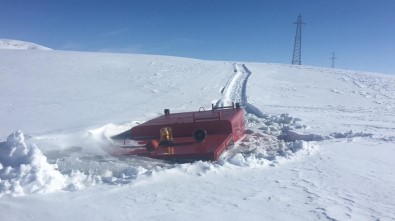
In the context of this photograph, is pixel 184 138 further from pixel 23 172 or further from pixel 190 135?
pixel 23 172

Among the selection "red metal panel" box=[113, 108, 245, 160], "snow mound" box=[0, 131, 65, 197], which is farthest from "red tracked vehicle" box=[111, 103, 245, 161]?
"snow mound" box=[0, 131, 65, 197]

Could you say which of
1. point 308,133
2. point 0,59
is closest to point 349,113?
point 308,133

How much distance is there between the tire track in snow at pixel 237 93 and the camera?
35.6 feet

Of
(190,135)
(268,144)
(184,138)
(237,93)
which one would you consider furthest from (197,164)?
(237,93)

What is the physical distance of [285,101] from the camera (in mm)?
12727

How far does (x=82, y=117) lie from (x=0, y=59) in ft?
44.2

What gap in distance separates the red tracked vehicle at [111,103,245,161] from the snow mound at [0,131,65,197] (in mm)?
1612

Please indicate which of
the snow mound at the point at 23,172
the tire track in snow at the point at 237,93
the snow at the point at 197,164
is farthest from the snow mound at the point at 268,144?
Result: the snow mound at the point at 23,172

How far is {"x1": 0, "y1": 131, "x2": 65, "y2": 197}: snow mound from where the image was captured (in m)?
3.52

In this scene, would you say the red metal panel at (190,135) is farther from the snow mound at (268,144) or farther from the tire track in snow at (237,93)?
the tire track in snow at (237,93)

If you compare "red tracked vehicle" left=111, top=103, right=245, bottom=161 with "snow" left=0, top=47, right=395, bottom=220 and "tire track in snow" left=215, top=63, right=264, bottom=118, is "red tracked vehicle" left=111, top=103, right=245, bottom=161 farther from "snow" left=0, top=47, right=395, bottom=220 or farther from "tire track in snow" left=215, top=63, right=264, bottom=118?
"tire track in snow" left=215, top=63, right=264, bottom=118

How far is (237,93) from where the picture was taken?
13.7 meters

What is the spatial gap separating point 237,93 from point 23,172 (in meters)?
10.5

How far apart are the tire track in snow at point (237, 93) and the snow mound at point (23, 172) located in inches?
256
